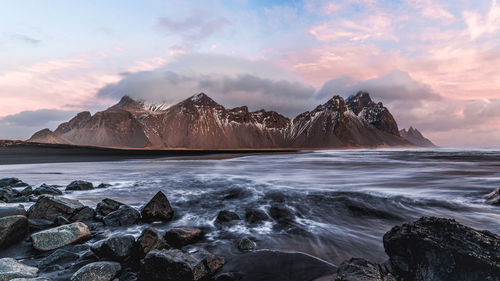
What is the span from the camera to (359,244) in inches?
330

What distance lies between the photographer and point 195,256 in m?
6.68

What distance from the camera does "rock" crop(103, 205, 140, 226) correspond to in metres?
9.59

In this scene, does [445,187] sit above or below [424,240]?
below

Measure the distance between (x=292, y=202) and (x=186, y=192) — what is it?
296 inches

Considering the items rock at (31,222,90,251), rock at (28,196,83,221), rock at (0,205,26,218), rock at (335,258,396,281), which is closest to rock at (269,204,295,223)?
rock at (335,258,396,281)

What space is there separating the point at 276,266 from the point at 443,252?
144 inches

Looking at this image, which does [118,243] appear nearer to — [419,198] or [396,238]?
[396,238]

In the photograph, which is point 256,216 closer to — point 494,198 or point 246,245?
point 246,245

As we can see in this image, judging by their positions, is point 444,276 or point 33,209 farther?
point 33,209

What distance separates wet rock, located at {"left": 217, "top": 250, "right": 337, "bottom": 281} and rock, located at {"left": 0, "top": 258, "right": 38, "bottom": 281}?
14.1ft

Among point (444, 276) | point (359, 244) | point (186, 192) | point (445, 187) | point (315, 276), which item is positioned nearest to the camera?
point (444, 276)

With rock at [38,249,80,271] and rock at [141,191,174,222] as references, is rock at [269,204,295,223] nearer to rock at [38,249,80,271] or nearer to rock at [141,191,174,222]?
rock at [141,191,174,222]

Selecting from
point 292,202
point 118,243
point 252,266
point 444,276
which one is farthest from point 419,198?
point 118,243

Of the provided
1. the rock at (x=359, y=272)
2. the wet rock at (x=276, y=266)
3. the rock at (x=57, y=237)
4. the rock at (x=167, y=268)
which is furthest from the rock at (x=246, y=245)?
the rock at (x=57, y=237)
